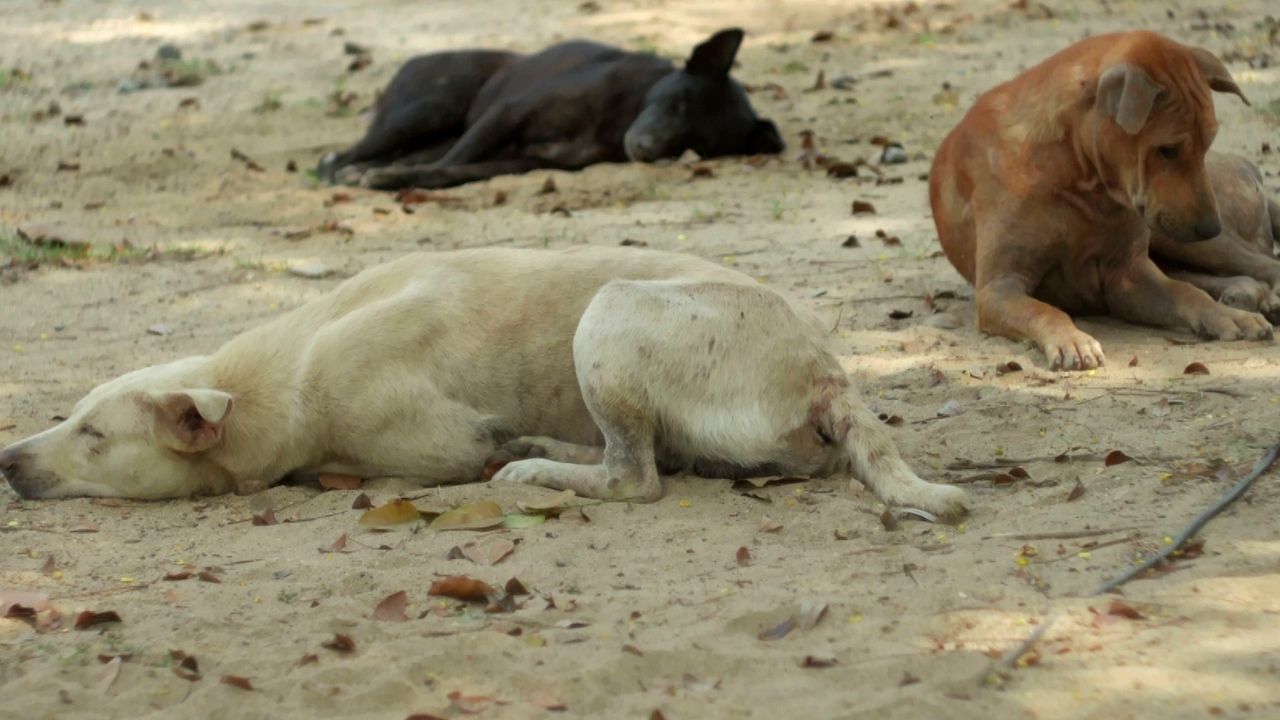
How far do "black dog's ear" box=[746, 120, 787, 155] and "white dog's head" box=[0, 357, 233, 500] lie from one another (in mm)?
6161

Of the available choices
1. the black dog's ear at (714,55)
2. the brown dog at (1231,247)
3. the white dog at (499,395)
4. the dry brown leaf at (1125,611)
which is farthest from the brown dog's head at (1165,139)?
the black dog's ear at (714,55)

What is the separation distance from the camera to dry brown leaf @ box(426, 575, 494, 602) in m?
3.57

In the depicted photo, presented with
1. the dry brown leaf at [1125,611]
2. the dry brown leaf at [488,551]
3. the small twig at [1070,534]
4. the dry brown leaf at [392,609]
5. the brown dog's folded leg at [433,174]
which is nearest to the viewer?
the dry brown leaf at [1125,611]

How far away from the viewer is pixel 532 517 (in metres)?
4.27

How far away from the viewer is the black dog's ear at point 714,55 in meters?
10.3

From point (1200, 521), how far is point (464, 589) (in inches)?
76.4

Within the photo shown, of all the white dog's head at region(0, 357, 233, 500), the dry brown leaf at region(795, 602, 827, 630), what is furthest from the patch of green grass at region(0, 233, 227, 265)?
the dry brown leaf at region(795, 602, 827, 630)

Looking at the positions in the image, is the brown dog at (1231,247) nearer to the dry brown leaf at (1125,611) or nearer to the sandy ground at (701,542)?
the sandy ground at (701,542)

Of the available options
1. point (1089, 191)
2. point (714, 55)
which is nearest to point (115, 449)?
point (1089, 191)

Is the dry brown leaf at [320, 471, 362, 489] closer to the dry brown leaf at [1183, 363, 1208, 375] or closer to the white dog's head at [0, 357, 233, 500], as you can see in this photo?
the white dog's head at [0, 357, 233, 500]

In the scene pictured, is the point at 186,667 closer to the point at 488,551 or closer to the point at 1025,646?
the point at 488,551

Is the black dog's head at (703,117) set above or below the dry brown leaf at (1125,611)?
below

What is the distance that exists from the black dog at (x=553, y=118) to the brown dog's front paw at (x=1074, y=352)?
4.81 meters

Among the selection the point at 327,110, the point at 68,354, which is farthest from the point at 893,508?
the point at 327,110
